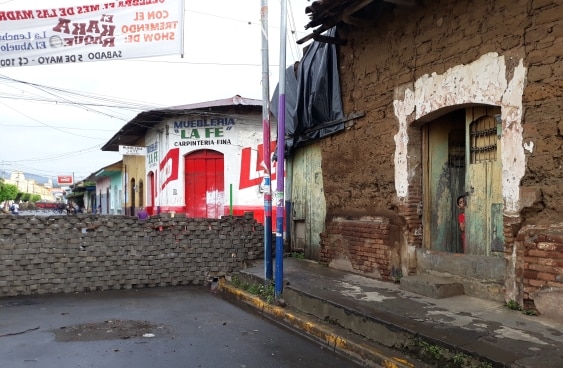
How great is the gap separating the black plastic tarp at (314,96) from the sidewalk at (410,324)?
11.5ft

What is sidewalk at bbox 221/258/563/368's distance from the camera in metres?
4.21

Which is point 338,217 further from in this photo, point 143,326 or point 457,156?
point 143,326

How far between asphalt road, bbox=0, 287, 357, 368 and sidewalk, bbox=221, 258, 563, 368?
292mm

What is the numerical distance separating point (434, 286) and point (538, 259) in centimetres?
143

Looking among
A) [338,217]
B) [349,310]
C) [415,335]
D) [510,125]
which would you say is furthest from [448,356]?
[338,217]

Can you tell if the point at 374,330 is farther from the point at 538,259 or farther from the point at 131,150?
the point at 131,150

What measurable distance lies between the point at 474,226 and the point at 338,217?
9.49 ft

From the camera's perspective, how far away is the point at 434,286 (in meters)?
6.34

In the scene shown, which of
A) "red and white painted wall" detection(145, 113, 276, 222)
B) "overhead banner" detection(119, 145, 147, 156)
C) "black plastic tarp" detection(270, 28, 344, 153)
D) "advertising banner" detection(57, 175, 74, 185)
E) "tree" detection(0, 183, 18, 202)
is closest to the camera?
"black plastic tarp" detection(270, 28, 344, 153)

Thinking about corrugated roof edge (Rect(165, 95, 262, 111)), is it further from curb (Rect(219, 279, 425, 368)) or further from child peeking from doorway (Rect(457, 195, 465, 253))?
child peeking from doorway (Rect(457, 195, 465, 253))

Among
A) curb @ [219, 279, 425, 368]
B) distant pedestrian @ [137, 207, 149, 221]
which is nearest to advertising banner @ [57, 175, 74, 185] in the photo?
distant pedestrian @ [137, 207, 149, 221]

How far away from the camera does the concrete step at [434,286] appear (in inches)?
249

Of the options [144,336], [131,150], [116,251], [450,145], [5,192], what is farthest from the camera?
[5,192]

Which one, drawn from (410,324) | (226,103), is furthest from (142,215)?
(410,324)
